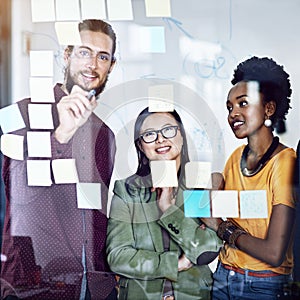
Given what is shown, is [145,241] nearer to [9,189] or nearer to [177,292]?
[177,292]

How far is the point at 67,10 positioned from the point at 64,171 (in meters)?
0.61

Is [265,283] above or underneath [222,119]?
underneath

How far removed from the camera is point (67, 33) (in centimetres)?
281

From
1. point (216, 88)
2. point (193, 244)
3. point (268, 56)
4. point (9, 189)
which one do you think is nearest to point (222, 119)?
point (216, 88)

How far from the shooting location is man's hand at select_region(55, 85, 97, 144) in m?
2.81

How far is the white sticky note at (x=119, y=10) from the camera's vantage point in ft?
9.19

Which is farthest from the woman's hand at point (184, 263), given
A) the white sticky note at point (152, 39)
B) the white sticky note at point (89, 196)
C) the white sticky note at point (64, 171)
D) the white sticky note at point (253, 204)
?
the white sticky note at point (152, 39)

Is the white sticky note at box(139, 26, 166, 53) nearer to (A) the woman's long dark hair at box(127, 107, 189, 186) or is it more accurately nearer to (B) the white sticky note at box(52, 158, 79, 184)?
(A) the woman's long dark hair at box(127, 107, 189, 186)

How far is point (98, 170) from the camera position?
2795 millimetres

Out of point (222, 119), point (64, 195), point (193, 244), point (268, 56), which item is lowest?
point (193, 244)

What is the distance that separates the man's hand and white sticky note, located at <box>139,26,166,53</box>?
275 millimetres

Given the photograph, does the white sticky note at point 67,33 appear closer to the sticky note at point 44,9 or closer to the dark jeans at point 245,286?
the sticky note at point 44,9

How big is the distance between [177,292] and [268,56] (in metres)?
0.93

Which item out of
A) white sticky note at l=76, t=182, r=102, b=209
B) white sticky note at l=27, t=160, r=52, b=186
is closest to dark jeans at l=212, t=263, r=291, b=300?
white sticky note at l=76, t=182, r=102, b=209
